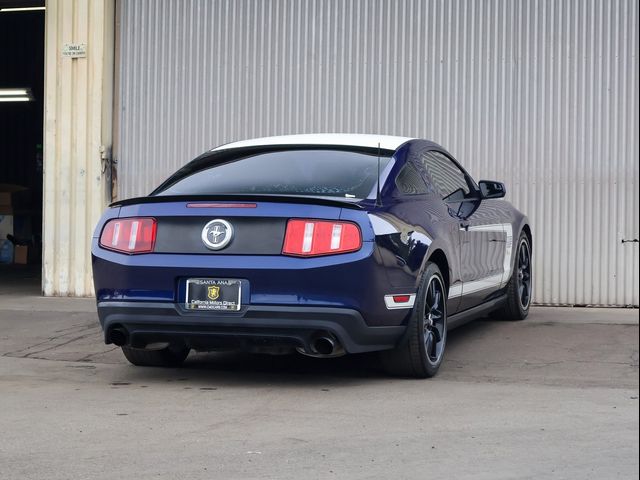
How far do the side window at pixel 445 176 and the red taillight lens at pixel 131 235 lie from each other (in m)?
1.93

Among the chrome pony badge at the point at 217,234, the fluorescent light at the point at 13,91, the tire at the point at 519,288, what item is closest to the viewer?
the chrome pony badge at the point at 217,234

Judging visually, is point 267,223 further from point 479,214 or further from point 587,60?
point 587,60

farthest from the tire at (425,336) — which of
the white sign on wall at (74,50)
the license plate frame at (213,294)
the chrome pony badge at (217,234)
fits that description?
the white sign on wall at (74,50)

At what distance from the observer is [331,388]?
21.5ft

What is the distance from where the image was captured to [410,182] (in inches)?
276

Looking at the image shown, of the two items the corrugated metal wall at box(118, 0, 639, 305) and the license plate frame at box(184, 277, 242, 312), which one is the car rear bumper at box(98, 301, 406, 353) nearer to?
the license plate frame at box(184, 277, 242, 312)

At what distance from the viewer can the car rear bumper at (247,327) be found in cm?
614

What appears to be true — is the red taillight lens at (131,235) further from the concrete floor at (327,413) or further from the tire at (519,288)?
the tire at (519,288)

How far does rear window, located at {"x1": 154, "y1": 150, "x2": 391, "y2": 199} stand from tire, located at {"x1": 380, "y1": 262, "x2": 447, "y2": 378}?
0.66 m

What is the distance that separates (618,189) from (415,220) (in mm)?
4541

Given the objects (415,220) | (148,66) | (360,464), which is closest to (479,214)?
(415,220)

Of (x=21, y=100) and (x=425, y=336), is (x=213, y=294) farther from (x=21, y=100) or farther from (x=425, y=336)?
(x=21, y=100)

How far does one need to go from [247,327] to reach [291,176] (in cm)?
107

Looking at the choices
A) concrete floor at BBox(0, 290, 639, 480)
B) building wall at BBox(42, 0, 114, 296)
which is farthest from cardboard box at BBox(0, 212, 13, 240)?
concrete floor at BBox(0, 290, 639, 480)
